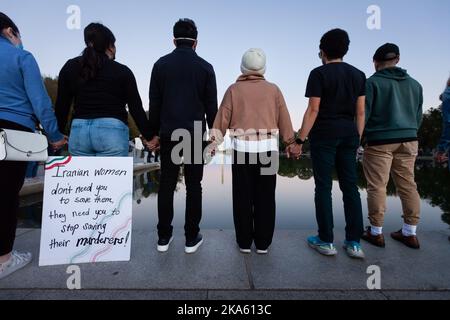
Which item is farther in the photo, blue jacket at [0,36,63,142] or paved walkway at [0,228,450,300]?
blue jacket at [0,36,63,142]

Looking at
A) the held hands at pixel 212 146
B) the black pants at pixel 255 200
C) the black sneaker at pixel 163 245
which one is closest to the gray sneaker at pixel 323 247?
the black pants at pixel 255 200

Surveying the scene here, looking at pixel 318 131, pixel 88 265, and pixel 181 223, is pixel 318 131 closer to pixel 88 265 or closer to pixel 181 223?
pixel 88 265

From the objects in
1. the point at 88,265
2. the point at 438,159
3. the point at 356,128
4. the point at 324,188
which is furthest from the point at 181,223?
the point at 438,159

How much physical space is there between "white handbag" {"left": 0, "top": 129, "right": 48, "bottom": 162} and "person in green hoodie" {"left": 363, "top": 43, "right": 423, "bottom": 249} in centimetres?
309

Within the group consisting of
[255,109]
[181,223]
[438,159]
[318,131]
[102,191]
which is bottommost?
[181,223]

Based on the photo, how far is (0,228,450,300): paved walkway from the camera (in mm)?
1656

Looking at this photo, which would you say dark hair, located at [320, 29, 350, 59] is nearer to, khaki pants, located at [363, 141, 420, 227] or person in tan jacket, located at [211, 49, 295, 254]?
person in tan jacket, located at [211, 49, 295, 254]

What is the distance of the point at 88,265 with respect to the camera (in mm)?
2039

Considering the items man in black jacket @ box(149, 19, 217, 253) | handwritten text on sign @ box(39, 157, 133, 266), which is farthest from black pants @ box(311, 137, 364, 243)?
handwritten text on sign @ box(39, 157, 133, 266)

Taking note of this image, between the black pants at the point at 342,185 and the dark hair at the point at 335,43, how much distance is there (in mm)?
831

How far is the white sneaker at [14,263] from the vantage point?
1.86 m

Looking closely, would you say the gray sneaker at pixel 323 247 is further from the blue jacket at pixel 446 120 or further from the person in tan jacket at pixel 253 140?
the blue jacket at pixel 446 120
